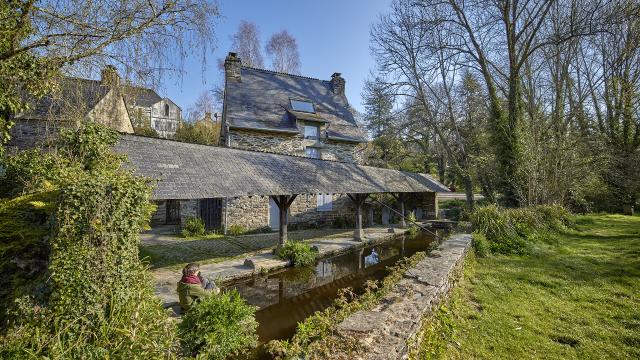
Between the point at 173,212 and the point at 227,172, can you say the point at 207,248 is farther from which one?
the point at 173,212

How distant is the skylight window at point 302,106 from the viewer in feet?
51.0

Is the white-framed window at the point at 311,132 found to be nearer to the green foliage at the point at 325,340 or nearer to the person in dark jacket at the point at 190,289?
the green foliage at the point at 325,340

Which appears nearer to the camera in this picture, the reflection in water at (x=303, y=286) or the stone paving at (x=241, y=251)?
the reflection in water at (x=303, y=286)

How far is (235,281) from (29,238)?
13.5 ft

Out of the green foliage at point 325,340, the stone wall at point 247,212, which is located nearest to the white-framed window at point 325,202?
the stone wall at point 247,212

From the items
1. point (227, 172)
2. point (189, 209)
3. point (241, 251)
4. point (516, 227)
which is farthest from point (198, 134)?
point (516, 227)

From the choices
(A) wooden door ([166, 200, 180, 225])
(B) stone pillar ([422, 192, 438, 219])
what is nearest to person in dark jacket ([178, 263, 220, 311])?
(A) wooden door ([166, 200, 180, 225])

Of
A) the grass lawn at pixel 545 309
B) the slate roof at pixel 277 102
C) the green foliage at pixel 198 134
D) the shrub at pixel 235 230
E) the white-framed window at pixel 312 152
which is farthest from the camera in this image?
the green foliage at pixel 198 134

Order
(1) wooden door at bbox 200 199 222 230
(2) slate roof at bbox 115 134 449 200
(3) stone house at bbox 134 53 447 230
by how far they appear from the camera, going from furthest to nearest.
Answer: (3) stone house at bbox 134 53 447 230
(1) wooden door at bbox 200 199 222 230
(2) slate roof at bbox 115 134 449 200

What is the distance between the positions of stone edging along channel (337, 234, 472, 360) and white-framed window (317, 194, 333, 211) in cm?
901

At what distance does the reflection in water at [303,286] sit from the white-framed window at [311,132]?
697cm

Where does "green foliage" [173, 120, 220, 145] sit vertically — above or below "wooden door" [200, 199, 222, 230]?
above

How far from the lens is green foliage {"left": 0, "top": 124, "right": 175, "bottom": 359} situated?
2.52 metres

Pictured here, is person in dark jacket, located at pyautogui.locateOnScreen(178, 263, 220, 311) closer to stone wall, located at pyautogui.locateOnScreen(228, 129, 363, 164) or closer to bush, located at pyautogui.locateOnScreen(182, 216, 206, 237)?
bush, located at pyautogui.locateOnScreen(182, 216, 206, 237)
